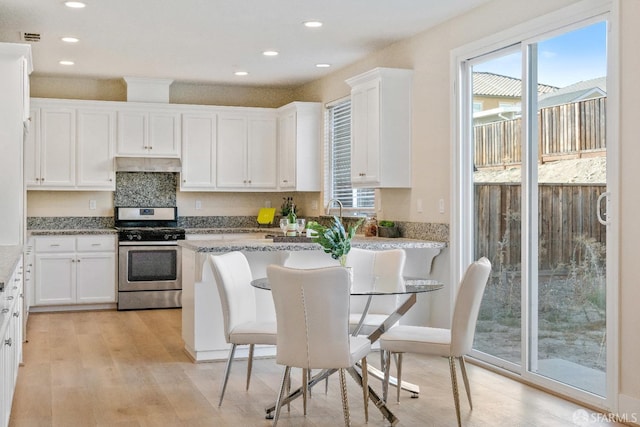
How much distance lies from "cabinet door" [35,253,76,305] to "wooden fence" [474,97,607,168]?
15.0ft

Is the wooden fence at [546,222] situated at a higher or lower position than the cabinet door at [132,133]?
lower

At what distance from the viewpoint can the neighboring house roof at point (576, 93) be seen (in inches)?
163

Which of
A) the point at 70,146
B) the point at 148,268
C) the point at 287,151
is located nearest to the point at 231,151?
the point at 287,151

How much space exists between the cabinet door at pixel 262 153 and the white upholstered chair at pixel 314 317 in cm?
516

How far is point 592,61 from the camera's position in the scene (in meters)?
4.21

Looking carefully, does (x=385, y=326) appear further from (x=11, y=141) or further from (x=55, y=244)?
(x=55, y=244)

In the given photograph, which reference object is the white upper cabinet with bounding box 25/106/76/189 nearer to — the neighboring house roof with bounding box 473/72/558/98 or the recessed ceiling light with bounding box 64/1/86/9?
the recessed ceiling light with bounding box 64/1/86/9

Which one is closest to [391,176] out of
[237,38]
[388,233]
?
[388,233]

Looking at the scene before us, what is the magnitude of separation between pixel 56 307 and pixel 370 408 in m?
4.81

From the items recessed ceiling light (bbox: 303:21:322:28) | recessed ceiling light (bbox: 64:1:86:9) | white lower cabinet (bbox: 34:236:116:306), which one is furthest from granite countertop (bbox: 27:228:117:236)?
recessed ceiling light (bbox: 303:21:322:28)

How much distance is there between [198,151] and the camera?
840cm

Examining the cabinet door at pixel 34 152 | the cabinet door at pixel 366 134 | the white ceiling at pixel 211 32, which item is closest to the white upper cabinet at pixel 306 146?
the white ceiling at pixel 211 32

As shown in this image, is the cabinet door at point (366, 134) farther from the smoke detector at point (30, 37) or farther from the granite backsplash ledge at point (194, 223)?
the smoke detector at point (30, 37)

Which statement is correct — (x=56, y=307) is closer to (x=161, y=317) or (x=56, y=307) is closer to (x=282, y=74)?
(x=161, y=317)
